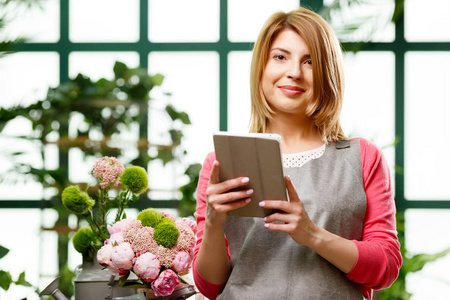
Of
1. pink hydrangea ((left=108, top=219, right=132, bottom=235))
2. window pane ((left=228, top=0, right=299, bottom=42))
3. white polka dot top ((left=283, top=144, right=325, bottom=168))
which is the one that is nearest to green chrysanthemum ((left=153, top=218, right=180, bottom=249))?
pink hydrangea ((left=108, top=219, right=132, bottom=235))

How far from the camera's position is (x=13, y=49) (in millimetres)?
3285

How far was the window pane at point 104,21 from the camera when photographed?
3.46 meters

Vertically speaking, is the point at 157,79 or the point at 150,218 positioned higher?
the point at 157,79

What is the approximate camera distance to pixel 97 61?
3.46m

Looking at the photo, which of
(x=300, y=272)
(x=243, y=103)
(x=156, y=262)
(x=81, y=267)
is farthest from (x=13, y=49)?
(x=300, y=272)

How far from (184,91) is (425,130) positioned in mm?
1585

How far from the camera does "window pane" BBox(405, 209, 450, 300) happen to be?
3.29 m

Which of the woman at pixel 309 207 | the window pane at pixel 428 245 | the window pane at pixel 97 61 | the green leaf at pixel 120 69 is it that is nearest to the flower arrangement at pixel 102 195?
the woman at pixel 309 207

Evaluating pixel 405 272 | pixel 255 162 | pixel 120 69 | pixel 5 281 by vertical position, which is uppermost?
pixel 120 69

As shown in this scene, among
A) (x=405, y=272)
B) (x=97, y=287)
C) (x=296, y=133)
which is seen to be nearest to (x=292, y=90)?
(x=296, y=133)

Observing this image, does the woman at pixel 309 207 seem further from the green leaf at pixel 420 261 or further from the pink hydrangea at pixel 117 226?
the green leaf at pixel 420 261

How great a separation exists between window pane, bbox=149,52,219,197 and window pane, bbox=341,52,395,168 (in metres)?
0.86

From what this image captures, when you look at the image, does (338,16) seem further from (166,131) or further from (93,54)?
(93,54)

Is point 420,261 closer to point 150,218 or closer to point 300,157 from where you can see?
point 300,157
